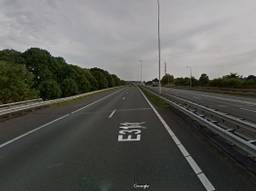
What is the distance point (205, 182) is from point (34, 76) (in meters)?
64.1

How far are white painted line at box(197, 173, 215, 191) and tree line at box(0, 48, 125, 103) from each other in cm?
3967

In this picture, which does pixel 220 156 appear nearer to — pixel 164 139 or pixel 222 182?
pixel 222 182

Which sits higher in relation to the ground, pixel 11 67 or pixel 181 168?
pixel 11 67

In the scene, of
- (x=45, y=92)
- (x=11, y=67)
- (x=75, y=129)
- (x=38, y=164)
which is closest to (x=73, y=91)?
(x=45, y=92)

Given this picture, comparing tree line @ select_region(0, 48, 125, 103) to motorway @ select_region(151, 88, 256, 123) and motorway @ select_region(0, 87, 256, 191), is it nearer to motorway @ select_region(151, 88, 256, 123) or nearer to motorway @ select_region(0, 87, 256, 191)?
motorway @ select_region(151, 88, 256, 123)

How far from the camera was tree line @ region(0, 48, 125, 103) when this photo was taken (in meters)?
43.3

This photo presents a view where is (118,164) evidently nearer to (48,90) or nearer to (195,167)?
(195,167)

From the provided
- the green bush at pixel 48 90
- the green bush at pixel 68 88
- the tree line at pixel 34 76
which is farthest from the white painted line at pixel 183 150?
the green bush at pixel 68 88

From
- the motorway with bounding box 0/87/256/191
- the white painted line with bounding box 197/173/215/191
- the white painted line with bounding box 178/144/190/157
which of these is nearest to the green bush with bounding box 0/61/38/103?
the motorway with bounding box 0/87/256/191

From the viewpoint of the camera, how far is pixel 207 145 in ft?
26.5

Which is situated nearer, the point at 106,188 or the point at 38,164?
the point at 106,188

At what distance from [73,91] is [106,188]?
253ft

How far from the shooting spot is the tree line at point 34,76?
1704 inches

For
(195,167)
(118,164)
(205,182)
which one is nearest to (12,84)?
(118,164)
